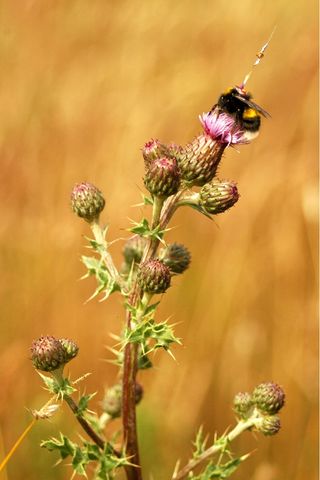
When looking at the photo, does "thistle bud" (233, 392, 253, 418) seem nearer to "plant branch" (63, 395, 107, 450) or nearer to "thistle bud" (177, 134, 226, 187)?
"plant branch" (63, 395, 107, 450)

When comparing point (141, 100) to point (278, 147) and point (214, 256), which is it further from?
point (214, 256)

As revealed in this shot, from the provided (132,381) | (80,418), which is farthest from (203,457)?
(80,418)

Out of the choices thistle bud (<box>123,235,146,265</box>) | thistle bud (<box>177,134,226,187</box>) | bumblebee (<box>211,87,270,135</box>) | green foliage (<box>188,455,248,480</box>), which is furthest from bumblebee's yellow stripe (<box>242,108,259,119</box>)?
green foliage (<box>188,455,248,480</box>)

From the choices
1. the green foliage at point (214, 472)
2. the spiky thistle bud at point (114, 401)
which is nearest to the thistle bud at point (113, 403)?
the spiky thistle bud at point (114, 401)

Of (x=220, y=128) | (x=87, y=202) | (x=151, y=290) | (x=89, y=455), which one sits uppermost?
(x=220, y=128)

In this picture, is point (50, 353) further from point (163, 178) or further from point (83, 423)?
point (163, 178)
